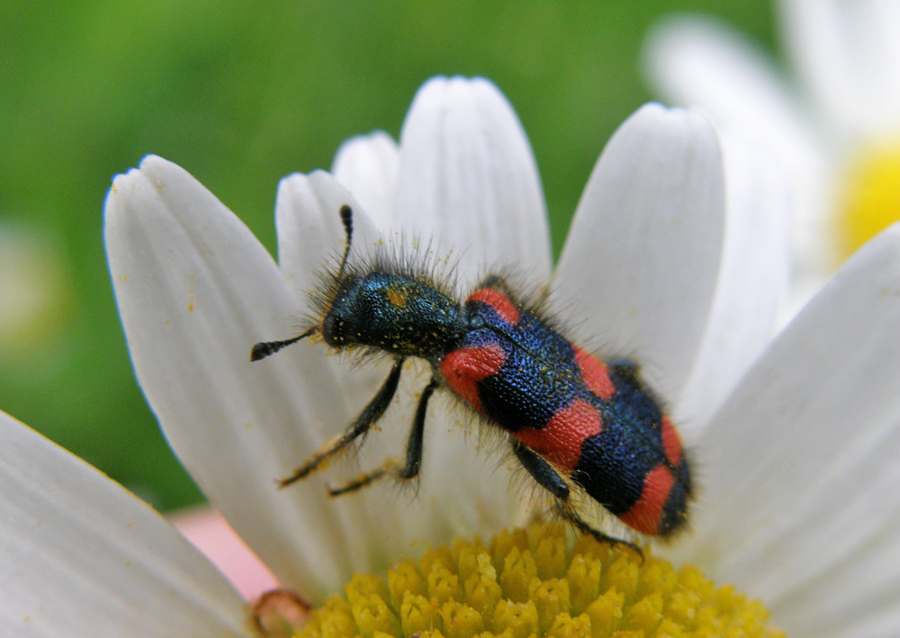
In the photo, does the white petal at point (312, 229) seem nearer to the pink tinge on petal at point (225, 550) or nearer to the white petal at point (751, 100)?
the pink tinge on petal at point (225, 550)

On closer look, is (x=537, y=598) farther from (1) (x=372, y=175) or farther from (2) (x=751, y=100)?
(2) (x=751, y=100)

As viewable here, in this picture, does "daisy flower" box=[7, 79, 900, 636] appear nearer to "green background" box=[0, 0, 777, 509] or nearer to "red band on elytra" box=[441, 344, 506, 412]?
"red band on elytra" box=[441, 344, 506, 412]

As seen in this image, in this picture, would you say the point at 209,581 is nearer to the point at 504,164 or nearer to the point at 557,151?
the point at 504,164

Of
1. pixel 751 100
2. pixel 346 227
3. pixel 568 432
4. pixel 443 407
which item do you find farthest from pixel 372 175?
pixel 751 100

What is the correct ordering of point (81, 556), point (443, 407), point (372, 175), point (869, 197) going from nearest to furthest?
point (81, 556) → point (443, 407) → point (372, 175) → point (869, 197)

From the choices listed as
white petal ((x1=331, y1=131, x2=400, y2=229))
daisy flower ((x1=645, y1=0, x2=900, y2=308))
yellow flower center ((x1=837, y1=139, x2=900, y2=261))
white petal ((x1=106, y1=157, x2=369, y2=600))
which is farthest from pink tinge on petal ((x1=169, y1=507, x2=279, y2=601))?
yellow flower center ((x1=837, y1=139, x2=900, y2=261))

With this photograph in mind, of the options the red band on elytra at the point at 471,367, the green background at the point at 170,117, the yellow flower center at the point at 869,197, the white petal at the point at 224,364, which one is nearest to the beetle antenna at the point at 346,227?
the white petal at the point at 224,364

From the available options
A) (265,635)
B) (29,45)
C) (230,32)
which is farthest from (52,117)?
(265,635)
